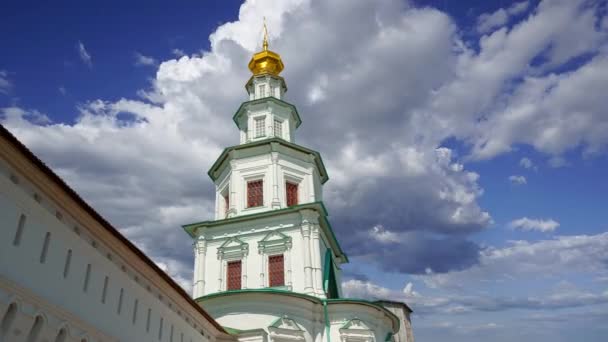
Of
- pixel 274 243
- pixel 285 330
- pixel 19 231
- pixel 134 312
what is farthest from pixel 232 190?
pixel 19 231

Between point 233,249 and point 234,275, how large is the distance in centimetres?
141

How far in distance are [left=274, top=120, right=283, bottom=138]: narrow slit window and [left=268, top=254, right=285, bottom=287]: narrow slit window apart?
880 centimetres

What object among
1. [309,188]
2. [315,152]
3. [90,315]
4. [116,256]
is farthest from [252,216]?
[90,315]

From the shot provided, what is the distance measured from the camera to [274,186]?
91.2 ft

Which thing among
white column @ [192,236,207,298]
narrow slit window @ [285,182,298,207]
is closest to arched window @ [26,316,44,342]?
white column @ [192,236,207,298]

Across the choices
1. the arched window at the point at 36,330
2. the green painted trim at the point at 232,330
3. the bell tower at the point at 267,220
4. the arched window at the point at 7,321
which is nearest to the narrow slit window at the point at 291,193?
the bell tower at the point at 267,220

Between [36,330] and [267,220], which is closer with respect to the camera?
[36,330]

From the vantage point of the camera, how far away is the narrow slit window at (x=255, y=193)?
28109 mm

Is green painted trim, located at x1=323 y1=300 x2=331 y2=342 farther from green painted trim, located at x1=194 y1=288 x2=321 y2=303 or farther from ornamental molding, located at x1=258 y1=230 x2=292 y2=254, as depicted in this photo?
ornamental molding, located at x1=258 y1=230 x2=292 y2=254

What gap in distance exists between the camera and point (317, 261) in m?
25.3

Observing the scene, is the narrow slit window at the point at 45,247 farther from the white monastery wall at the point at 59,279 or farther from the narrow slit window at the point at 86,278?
the narrow slit window at the point at 86,278

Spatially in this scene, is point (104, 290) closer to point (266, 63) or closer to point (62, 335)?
point (62, 335)

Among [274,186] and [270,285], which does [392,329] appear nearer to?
[270,285]

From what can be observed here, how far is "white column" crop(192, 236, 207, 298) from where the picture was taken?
2597 centimetres
